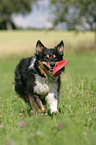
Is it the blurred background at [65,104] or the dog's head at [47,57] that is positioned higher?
the dog's head at [47,57]

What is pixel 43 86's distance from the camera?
4.54m

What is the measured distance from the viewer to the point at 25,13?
66688 mm

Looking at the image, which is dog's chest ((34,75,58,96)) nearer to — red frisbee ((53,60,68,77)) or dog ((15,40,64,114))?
dog ((15,40,64,114))

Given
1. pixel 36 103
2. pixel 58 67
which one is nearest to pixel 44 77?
pixel 58 67

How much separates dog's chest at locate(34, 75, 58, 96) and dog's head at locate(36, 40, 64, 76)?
0.50 feet

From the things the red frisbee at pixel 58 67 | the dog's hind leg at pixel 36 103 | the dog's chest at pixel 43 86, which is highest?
the red frisbee at pixel 58 67

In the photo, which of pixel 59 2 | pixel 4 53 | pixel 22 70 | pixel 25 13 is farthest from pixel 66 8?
pixel 25 13

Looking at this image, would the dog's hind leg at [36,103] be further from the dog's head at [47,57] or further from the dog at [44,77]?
the dog's head at [47,57]

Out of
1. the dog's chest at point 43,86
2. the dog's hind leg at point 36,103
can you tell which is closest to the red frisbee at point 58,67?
the dog's chest at point 43,86

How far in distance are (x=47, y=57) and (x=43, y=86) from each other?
60 centimetres

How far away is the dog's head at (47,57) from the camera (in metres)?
4.26

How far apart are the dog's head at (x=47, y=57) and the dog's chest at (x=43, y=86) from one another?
153mm

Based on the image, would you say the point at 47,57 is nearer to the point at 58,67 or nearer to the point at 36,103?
the point at 58,67

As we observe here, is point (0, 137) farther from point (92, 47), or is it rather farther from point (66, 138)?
point (92, 47)
